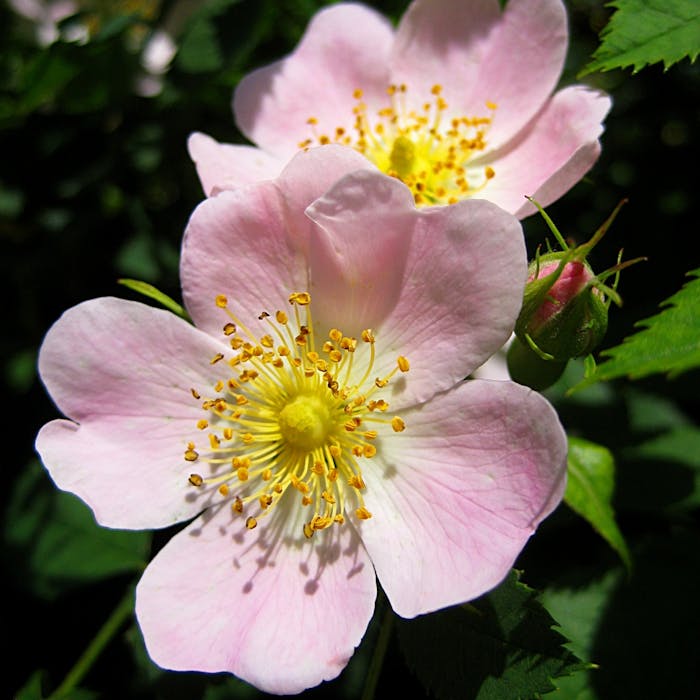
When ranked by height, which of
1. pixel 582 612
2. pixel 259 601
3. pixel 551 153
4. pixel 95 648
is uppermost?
pixel 551 153

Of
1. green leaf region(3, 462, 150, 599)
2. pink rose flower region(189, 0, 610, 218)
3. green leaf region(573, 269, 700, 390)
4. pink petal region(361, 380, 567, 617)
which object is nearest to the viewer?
green leaf region(573, 269, 700, 390)

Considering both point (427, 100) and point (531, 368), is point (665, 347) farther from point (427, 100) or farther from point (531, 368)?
point (427, 100)

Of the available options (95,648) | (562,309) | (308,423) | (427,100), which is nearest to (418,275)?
(562,309)

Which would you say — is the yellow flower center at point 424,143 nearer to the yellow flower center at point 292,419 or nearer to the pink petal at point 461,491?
the yellow flower center at point 292,419

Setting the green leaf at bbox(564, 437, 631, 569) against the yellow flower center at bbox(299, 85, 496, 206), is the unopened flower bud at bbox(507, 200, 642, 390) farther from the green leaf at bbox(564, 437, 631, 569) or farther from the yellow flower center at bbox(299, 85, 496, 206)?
the yellow flower center at bbox(299, 85, 496, 206)

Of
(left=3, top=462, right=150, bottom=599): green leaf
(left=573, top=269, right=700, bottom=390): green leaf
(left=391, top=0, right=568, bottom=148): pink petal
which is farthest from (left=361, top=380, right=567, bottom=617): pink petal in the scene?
(left=3, top=462, right=150, bottom=599): green leaf

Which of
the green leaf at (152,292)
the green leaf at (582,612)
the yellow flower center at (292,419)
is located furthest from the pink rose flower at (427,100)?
the green leaf at (582,612)
